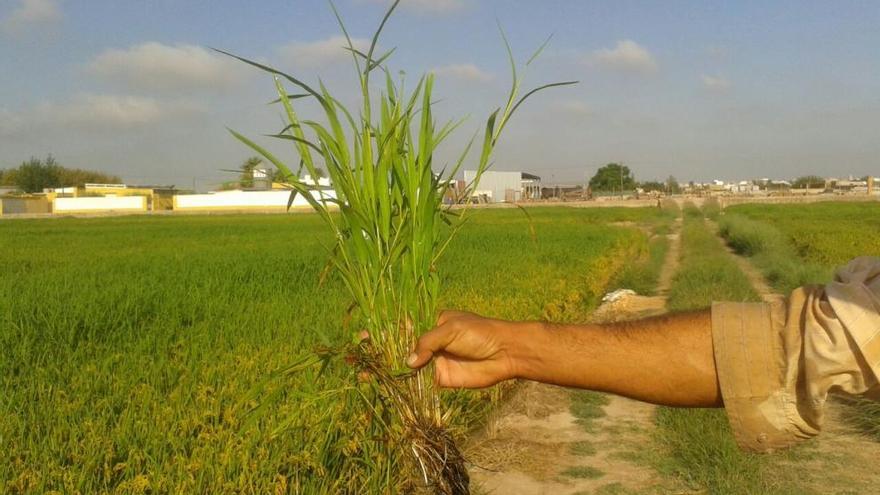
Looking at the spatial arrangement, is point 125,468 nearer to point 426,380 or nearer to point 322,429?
point 322,429

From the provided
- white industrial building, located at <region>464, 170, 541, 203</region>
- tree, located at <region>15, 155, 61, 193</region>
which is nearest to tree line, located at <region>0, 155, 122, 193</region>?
tree, located at <region>15, 155, 61, 193</region>

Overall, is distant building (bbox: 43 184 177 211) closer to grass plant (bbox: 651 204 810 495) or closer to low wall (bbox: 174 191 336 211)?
low wall (bbox: 174 191 336 211)

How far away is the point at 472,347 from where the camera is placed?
197cm

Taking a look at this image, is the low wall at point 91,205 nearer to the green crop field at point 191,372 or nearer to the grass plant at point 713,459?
the green crop field at point 191,372

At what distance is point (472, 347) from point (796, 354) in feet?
2.46

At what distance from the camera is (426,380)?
6.67 feet

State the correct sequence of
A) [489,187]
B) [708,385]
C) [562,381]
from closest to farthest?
1. [708,385]
2. [562,381]
3. [489,187]

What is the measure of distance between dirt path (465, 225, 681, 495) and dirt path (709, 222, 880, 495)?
81cm

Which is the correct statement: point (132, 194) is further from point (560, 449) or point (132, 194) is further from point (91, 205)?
point (560, 449)

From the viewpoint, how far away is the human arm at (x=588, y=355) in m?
1.68

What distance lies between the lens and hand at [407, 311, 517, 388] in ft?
6.34

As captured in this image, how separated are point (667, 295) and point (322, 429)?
927cm

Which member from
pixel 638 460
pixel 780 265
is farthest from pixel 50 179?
pixel 638 460

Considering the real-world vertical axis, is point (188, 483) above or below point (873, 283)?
below
